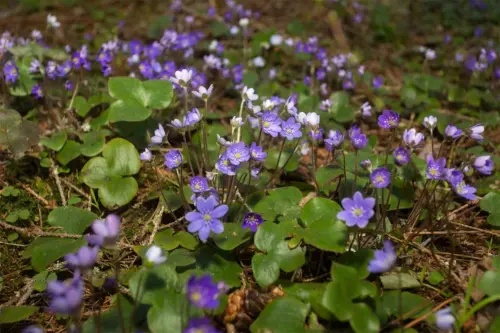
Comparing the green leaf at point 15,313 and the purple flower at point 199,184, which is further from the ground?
the purple flower at point 199,184

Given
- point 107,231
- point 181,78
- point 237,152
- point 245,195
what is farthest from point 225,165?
point 107,231

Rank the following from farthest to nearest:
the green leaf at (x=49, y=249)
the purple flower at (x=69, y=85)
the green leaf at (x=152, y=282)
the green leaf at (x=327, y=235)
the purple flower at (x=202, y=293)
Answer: the purple flower at (x=69, y=85) < the green leaf at (x=49, y=249) < the green leaf at (x=327, y=235) < the green leaf at (x=152, y=282) < the purple flower at (x=202, y=293)

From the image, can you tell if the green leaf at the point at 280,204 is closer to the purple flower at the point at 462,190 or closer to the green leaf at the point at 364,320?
the green leaf at the point at 364,320

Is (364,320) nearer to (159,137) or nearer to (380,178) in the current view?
(380,178)

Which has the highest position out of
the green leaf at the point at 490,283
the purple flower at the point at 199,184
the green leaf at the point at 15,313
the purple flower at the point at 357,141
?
the purple flower at the point at 357,141

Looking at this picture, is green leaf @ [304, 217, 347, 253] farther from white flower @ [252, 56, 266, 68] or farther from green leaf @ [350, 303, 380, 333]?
white flower @ [252, 56, 266, 68]

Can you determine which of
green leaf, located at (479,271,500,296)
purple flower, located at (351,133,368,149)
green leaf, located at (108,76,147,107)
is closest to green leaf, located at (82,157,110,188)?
green leaf, located at (108,76,147,107)

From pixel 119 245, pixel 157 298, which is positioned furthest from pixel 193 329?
pixel 119 245

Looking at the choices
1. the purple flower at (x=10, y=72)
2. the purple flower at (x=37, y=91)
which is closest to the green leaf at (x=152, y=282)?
the purple flower at (x=37, y=91)
